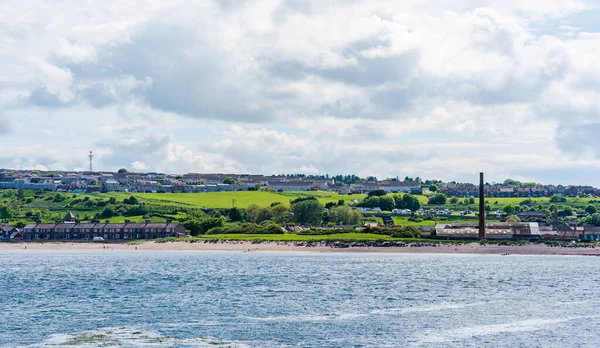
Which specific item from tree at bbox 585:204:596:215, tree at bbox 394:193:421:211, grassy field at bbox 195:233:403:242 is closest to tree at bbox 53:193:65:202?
grassy field at bbox 195:233:403:242

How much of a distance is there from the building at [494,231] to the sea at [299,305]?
36.2 meters

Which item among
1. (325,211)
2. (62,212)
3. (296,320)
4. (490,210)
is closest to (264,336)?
Result: (296,320)

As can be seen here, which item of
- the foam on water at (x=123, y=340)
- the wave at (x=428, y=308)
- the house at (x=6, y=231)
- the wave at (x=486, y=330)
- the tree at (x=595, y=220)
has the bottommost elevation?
the wave at (x=486, y=330)

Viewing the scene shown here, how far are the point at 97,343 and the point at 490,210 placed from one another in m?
166

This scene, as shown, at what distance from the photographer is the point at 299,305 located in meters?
52.2

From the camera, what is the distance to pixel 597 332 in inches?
1686

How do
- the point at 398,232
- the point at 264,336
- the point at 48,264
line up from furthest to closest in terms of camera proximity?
the point at 398,232 → the point at 48,264 → the point at 264,336

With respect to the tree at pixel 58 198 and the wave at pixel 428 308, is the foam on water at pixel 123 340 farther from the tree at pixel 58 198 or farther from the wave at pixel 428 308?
the tree at pixel 58 198

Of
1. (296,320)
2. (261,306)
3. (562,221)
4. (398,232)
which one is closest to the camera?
(296,320)

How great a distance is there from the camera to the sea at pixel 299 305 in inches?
1585

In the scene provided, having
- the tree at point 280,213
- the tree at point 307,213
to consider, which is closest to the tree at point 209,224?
the tree at point 280,213

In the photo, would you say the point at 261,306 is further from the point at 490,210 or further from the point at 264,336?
the point at 490,210

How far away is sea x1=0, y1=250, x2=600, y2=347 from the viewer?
132ft

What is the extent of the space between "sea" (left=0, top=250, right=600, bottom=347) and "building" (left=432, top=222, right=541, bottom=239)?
36.2 meters
